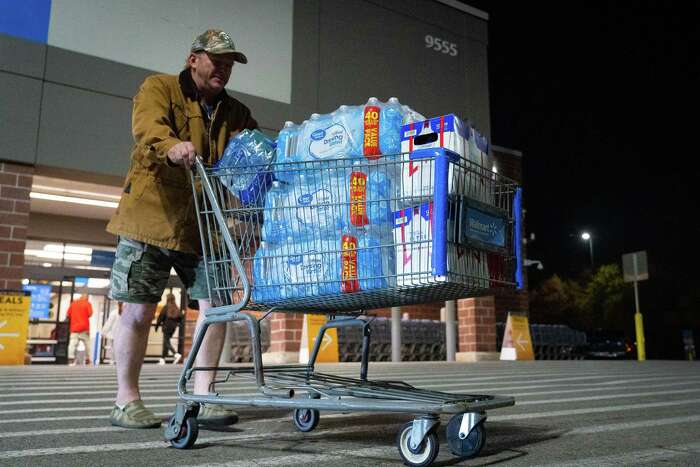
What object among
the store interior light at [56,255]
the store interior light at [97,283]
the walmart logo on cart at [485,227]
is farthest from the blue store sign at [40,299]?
the walmart logo on cart at [485,227]

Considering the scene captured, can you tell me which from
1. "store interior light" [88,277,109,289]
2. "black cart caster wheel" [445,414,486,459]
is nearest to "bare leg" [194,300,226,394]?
"black cart caster wheel" [445,414,486,459]

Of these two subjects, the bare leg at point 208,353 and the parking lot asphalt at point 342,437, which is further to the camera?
the bare leg at point 208,353

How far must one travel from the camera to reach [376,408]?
1980 mm

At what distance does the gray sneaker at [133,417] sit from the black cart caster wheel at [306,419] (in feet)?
2.11

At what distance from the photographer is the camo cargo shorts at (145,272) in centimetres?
287

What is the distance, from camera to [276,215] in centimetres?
256

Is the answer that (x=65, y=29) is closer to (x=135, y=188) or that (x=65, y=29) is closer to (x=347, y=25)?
(x=347, y=25)

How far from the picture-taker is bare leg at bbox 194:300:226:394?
3.09 meters

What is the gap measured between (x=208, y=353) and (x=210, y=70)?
141 centimetres

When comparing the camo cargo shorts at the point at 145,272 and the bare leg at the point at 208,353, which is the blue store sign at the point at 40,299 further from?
the camo cargo shorts at the point at 145,272

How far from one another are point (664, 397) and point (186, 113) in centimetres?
397

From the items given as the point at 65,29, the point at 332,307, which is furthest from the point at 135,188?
the point at 65,29

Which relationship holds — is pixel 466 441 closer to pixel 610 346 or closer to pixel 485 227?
pixel 485 227

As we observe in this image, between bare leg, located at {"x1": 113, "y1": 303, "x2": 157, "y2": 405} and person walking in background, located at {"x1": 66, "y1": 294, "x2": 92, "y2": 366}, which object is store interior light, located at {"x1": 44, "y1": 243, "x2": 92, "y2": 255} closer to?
person walking in background, located at {"x1": 66, "y1": 294, "x2": 92, "y2": 366}
